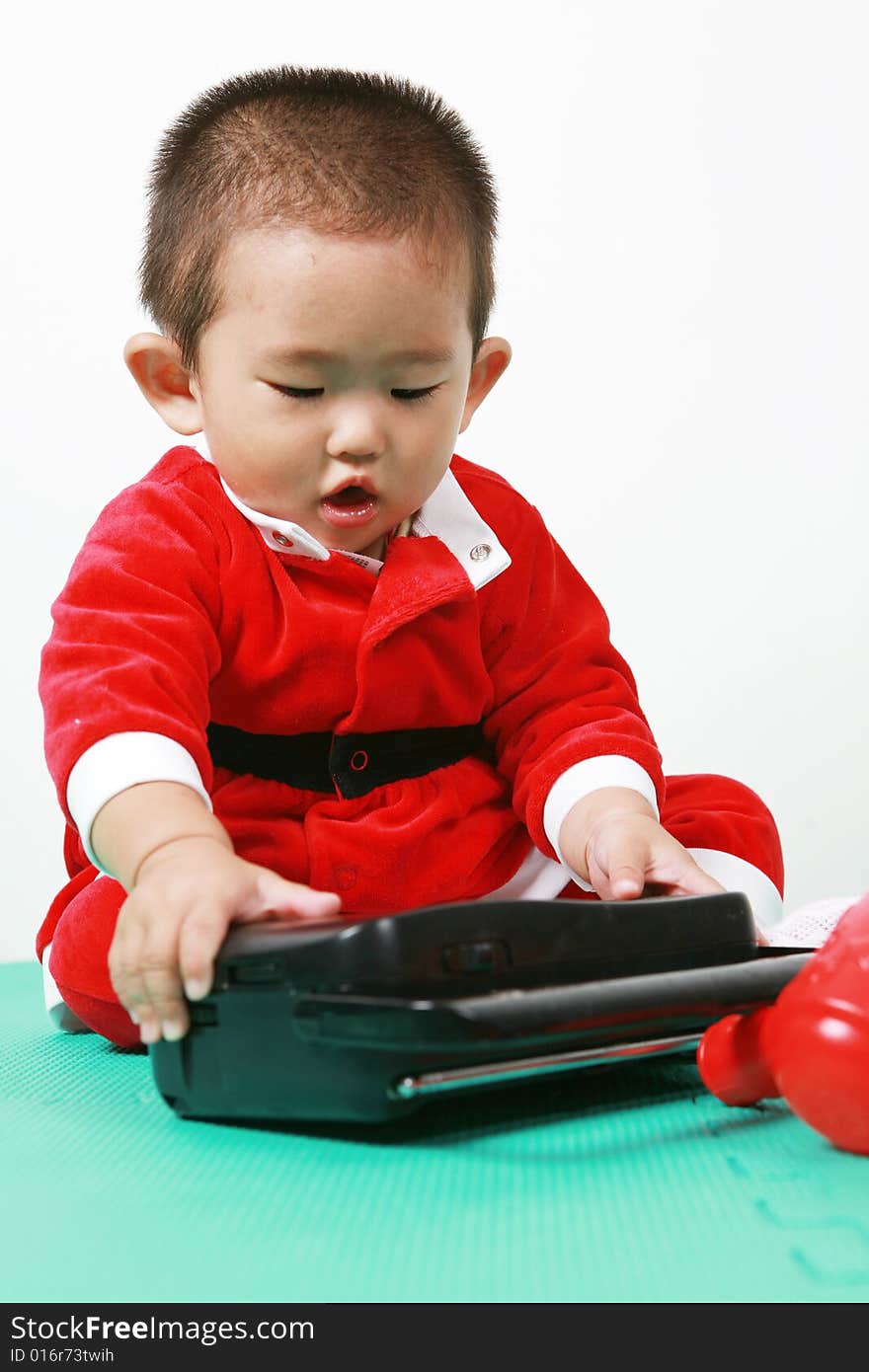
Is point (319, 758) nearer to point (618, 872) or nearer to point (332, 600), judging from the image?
point (332, 600)

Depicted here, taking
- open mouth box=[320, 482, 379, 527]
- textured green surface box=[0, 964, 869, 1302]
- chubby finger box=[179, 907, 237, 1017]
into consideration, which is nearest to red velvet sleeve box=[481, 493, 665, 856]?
open mouth box=[320, 482, 379, 527]

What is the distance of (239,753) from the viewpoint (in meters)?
0.95

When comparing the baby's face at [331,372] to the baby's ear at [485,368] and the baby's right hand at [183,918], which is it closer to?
the baby's ear at [485,368]

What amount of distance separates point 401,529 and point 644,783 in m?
0.24

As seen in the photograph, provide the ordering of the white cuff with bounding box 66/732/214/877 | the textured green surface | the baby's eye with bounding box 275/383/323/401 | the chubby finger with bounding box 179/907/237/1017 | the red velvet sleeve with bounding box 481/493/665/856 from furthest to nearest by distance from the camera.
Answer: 1. the red velvet sleeve with bounding box 481/493/665/856
2. the baby's eye with bounding box 275/383/323/401
3. the white cuff with bounding box 66/732/214/877
4. the chubby finger with bounding box 179/907/237/1017
5. the textured green surface

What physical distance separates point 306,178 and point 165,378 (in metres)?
0.16

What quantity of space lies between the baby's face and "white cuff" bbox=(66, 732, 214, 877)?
20 cm

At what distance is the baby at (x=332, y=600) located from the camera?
2.79 ft

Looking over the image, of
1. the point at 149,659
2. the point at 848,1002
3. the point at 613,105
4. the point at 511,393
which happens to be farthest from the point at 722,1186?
the point at 613,105

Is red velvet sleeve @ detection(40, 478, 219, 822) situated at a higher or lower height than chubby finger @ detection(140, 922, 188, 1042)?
higher

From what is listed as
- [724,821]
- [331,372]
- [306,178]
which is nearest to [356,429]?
[331,372]

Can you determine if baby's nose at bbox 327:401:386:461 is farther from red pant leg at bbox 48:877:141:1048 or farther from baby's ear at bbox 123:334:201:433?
red pant leg at bbox 48:877:141:1048

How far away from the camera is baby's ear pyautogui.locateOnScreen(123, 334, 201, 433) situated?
37.3 inches
